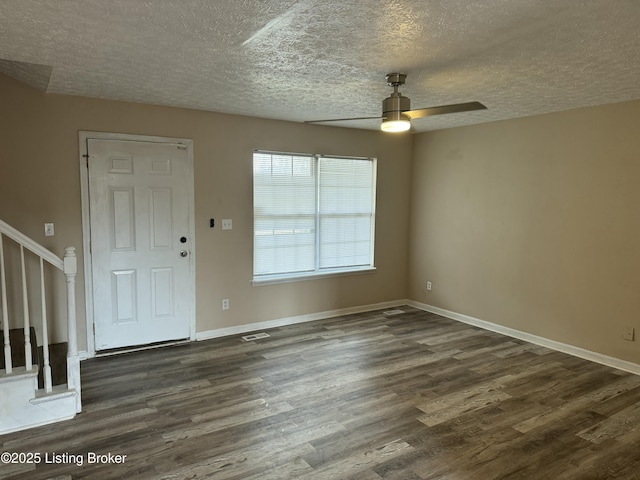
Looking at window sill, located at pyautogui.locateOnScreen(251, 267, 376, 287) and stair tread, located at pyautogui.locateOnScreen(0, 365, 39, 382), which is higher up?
window sill, located at pyautogui.locateOnScreen(251, 267, 376, 287)

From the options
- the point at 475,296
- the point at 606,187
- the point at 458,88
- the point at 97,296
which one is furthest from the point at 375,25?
the point at 475,296

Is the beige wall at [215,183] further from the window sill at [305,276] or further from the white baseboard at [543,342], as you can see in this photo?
the white baseboard at [543,342]

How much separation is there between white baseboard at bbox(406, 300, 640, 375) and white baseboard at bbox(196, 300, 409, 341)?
59 centimetres

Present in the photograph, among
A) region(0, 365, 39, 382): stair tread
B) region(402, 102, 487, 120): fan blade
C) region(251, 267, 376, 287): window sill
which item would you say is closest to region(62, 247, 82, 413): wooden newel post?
region(0, 365, 39, 382): stair tread

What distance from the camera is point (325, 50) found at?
2.52 meters

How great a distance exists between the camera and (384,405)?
3.10 meters

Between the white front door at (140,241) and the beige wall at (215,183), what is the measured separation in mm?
137

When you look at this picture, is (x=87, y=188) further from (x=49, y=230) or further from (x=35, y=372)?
(x=35, y=372)

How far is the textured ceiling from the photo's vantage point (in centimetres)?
200

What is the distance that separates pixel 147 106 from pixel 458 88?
2830 millimetres

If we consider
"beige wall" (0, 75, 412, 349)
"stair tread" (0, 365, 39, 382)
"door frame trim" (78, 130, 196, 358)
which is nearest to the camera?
"stair tread" (0, 365, 39, 382)

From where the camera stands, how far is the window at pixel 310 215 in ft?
15.8

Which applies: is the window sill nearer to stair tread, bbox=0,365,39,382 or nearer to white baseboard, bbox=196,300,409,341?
white baseboard, bbox=196,300,409,341

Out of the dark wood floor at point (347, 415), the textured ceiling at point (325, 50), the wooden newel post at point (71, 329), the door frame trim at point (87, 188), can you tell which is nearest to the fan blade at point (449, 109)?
the textured ceiling at point (325, 50)
